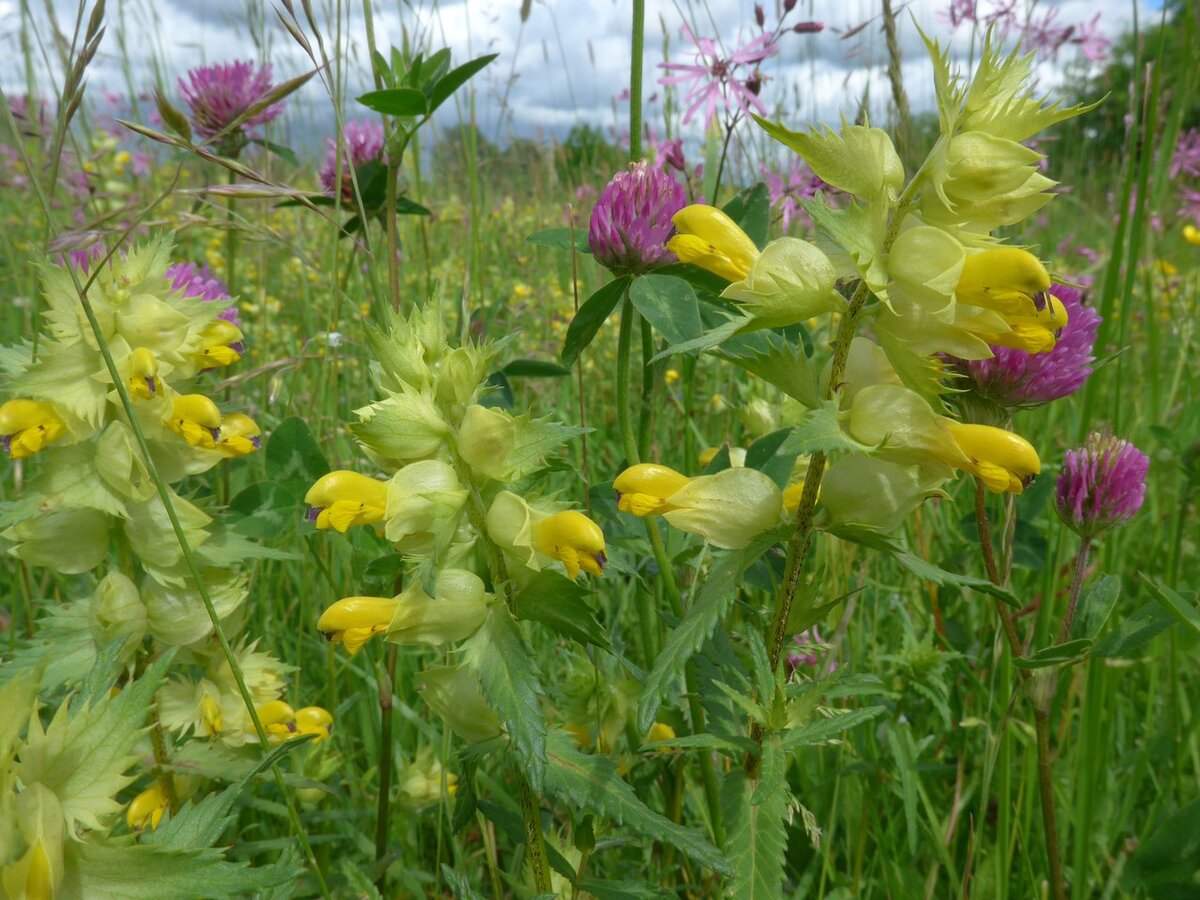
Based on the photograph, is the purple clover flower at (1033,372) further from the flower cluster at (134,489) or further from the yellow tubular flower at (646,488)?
the flower cluster at (134,489)

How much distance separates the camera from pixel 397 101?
137 centimetres

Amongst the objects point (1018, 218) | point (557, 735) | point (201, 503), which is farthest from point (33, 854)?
point (1018, 218)

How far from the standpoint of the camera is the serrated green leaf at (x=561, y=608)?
Result: 795 millimetres

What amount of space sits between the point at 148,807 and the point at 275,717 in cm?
20

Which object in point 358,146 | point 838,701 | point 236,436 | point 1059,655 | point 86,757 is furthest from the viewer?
point 358,146

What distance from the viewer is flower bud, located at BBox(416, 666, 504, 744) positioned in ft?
2.88

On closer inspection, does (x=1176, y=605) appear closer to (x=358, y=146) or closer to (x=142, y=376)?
(x=142, y=376)

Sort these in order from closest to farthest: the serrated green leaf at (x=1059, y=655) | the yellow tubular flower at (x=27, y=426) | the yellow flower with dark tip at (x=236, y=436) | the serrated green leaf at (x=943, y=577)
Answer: the serrated green leaf at (x=943, y=577), the serrated green leaf at (x=1059, y=655), the yellow tubular flower at (x=27, y=426), the yellow flower with dark tip at (x=236, y=436)

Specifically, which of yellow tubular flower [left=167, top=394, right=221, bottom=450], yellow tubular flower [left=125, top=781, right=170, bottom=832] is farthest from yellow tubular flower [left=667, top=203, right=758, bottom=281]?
yellow tubular flower [left=125, top=781, right=170, bottom=832]

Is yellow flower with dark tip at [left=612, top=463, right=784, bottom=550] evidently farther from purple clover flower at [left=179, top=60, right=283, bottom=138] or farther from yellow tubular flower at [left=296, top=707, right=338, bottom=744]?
purple clover flower at [left=179, top=60, right=283, bottom=138]

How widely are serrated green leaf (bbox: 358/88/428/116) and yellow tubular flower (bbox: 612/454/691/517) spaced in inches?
30.9

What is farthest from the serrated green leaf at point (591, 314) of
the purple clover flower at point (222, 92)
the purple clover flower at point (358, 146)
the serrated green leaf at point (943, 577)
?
the purple clover flower at point (222, 92)

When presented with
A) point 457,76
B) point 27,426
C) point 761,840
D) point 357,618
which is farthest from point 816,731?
point 457,76

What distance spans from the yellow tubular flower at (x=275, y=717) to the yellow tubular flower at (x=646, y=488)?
0.69 meters
